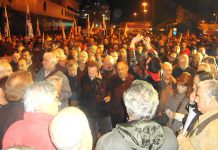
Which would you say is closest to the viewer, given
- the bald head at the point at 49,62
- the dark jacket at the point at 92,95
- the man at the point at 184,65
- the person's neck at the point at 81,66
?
the bald head at the point at 49,62

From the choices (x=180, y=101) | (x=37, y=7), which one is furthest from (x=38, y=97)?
(x=37, y=7)

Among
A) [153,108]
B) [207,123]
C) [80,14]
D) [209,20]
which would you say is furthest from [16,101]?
[80,14]

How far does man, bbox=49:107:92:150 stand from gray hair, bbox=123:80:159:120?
1.99ft

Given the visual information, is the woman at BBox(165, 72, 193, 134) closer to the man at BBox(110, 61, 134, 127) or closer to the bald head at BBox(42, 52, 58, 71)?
the man at BBox(110, 61, 134, 127)

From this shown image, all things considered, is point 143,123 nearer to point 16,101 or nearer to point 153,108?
point 153,108

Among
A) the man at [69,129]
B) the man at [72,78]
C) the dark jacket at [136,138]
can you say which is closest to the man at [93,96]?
the man at [72,78]

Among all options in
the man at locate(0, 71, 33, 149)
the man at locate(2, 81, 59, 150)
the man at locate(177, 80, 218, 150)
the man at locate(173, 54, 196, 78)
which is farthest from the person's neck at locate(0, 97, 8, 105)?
the man at locate(173, 54, 196, 78)

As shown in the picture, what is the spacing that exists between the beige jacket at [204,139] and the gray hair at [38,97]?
4.56ft

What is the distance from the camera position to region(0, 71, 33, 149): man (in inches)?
174

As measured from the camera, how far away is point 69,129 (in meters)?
3.05

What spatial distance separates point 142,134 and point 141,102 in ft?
1.14

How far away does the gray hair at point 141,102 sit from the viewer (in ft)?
11.7

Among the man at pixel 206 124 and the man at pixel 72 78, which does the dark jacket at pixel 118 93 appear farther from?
the man at pixel 206 124

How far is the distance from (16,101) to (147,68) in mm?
4756
